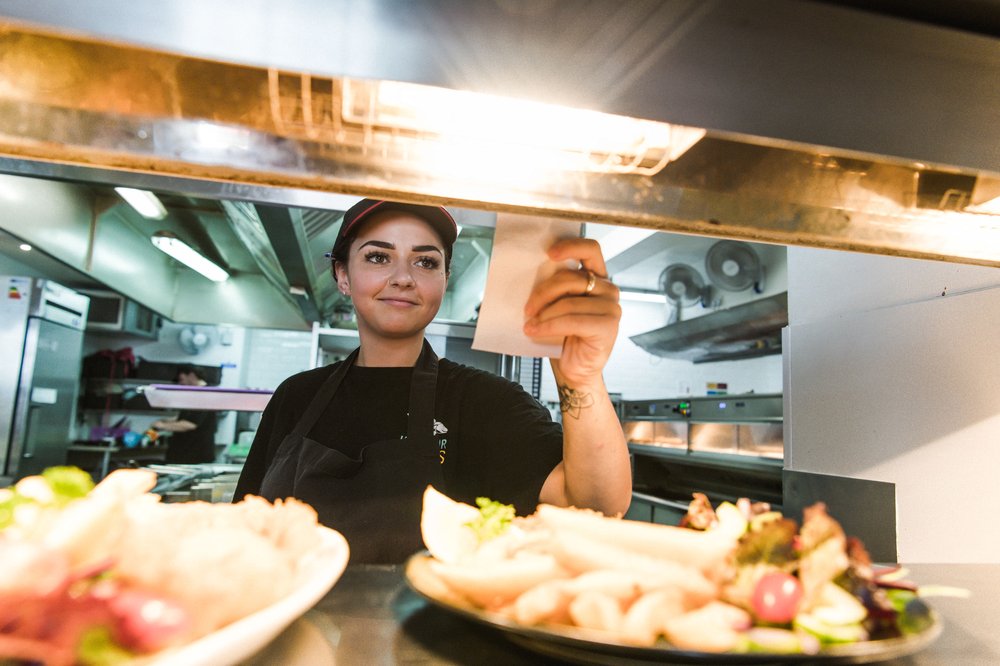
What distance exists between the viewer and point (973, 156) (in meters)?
0.70

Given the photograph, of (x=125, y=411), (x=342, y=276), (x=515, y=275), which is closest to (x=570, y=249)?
(x=515, y=275)

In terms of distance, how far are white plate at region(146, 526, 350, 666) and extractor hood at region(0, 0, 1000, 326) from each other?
41cm

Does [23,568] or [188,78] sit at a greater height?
[188,78]

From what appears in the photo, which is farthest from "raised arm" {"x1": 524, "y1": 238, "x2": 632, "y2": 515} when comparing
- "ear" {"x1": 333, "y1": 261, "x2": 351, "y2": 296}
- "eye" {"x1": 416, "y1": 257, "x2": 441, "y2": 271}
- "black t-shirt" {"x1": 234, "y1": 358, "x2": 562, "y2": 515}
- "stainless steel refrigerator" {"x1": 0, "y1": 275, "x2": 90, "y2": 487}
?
"stainless steel refrigerator" {"x1": 0, "y1": 275, "x2": 90, "y2": 487}

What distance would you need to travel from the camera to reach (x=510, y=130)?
658 mm

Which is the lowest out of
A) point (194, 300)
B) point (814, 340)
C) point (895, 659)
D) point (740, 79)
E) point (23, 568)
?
point (895, 659)

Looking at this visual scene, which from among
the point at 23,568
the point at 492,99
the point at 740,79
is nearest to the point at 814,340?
the point at 740,79

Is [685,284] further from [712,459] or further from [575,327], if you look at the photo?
[575,327]

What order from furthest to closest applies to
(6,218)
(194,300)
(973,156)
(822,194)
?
(194,300)
(6,218)
(822,194)
(973,156)

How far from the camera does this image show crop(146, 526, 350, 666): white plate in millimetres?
364

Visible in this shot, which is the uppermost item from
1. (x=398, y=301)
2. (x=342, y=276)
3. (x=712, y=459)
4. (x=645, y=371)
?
(x=645, y=371)

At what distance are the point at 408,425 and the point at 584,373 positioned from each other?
0.56 meters

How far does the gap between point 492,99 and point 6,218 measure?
4.15 m

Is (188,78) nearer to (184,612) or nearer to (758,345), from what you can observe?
(184,612)
